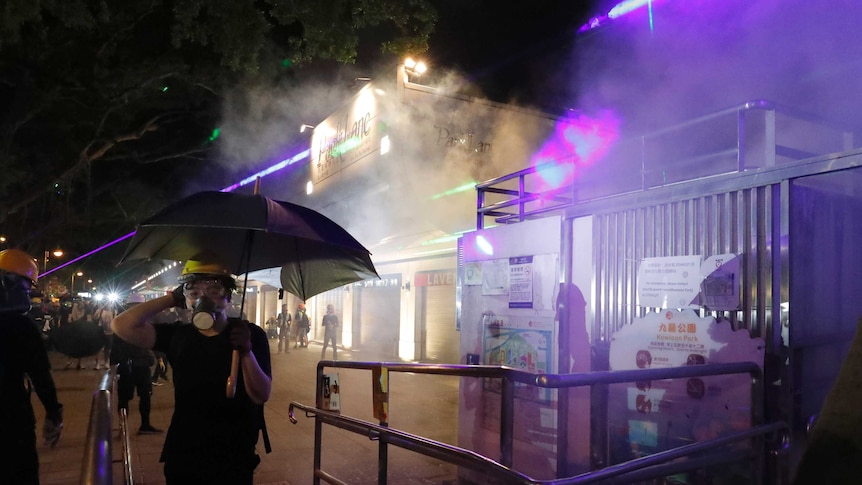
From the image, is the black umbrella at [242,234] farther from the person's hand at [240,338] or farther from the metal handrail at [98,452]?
the metal handrail at [98,452]

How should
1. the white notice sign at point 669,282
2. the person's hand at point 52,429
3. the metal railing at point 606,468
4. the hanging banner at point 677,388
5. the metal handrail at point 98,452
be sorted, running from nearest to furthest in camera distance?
the metal handrail at point 98,452 < the metal railing at point 606,468 < the person's hand at point 52,429 < the hanging banner at point 677,388 < the white notice sign at point 669,282

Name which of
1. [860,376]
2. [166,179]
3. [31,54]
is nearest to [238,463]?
[860,376]

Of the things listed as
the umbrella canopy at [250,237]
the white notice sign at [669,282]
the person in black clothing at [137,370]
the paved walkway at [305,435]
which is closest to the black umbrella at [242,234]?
the umbrella canopy at [250,237]

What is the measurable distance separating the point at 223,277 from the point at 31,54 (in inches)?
435

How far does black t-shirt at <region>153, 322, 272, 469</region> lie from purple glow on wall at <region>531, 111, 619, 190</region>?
4.95m

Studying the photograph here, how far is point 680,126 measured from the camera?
406cm

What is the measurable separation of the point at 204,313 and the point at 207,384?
1.15ft

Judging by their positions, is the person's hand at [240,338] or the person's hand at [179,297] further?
the person's hand at [179,297]

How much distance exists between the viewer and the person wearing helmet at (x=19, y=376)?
10.2 ft

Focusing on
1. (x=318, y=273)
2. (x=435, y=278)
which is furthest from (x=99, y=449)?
(x=435, y=278)

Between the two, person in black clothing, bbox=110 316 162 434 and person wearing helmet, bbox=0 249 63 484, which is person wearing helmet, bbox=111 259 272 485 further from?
person in black clothing, bbox=110 316 162 434

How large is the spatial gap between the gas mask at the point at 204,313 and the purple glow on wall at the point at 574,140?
4.93m

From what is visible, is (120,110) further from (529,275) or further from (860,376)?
(860,376)

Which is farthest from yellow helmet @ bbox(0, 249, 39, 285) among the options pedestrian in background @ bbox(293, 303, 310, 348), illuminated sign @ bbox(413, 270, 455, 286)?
pedestrian in background @ bbox(293, 303, 310, 348)
